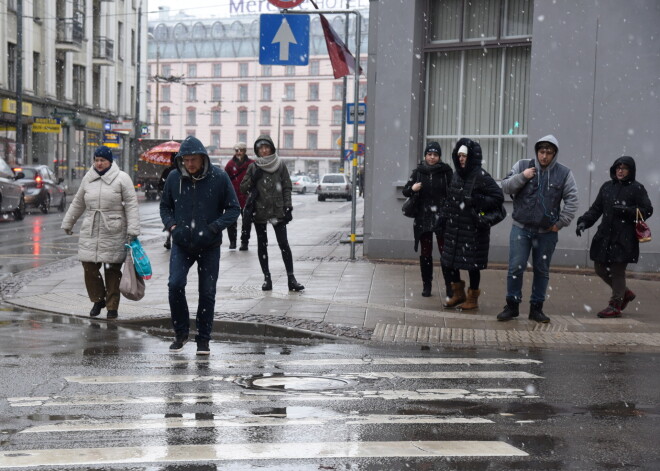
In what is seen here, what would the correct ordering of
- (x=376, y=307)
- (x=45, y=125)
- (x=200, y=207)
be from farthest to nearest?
(x=45, y=125), (x=376, y=307), (x=200, y=207)

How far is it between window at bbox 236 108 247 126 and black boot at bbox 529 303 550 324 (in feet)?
310

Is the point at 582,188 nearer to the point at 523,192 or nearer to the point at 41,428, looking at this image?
the point at 523,192

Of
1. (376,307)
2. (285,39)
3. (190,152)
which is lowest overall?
(376,307)

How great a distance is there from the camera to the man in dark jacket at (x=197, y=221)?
8.22 m

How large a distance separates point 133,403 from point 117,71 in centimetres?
5553

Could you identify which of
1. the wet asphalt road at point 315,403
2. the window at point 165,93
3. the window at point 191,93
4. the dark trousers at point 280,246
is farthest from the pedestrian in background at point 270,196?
the window at point 165,93

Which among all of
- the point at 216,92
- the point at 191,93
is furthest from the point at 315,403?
the point at 191,93

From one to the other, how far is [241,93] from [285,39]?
3492 inches

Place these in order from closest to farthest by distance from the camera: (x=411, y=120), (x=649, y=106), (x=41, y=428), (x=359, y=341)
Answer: (x=41, y=428)
(x=359, y=341)
(x=649, y=106)
(x=411, y=120)

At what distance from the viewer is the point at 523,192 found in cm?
1023

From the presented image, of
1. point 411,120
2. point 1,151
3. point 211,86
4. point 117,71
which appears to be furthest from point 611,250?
point 211,86

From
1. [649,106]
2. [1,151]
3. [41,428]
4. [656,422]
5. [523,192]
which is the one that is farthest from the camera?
[1,151]

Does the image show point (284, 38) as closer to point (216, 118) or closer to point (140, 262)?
point (140, 262)

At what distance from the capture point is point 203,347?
830 cm
